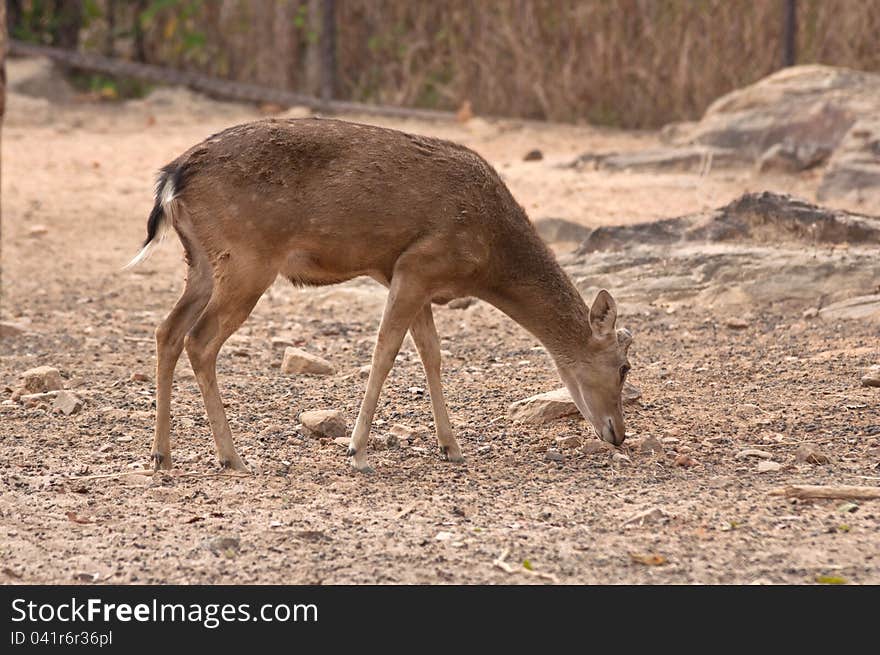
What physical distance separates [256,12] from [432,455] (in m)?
11.1

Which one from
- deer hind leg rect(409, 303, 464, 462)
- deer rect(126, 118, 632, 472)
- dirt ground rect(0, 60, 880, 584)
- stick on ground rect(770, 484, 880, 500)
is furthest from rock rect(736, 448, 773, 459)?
deer hind leg rect(409, 303, 464, 462)

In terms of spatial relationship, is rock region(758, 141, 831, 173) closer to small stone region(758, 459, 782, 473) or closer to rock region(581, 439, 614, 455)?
rock region(581, 439, 614, 455)

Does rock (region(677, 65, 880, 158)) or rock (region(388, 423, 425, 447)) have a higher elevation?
rock (region(677, 65, 880, 158))

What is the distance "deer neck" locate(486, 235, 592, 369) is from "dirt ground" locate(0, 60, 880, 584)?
0.45m

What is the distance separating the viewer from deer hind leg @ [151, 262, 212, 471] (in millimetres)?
6156

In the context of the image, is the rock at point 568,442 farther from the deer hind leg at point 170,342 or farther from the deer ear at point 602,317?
the deer hind leg at point 170,342

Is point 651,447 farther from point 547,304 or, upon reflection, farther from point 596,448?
point 547,304

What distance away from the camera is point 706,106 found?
49.6 feet

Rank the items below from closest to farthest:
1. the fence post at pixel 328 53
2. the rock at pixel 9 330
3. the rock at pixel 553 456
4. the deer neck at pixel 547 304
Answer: the rock at pixel 553 456 → the deer neck at pixel 547 304 → the rock at pixel 9 330 → the fence post at pixel 328 53

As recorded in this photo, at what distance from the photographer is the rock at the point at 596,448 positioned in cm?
645

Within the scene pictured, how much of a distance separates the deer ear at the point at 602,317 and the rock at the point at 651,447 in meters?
0.53

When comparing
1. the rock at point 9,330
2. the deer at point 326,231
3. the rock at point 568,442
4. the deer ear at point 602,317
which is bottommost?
the rock at point 9,330

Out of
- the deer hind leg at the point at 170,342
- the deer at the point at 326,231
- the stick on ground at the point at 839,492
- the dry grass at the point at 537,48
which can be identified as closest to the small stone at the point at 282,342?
the deer at the point at 326,231
